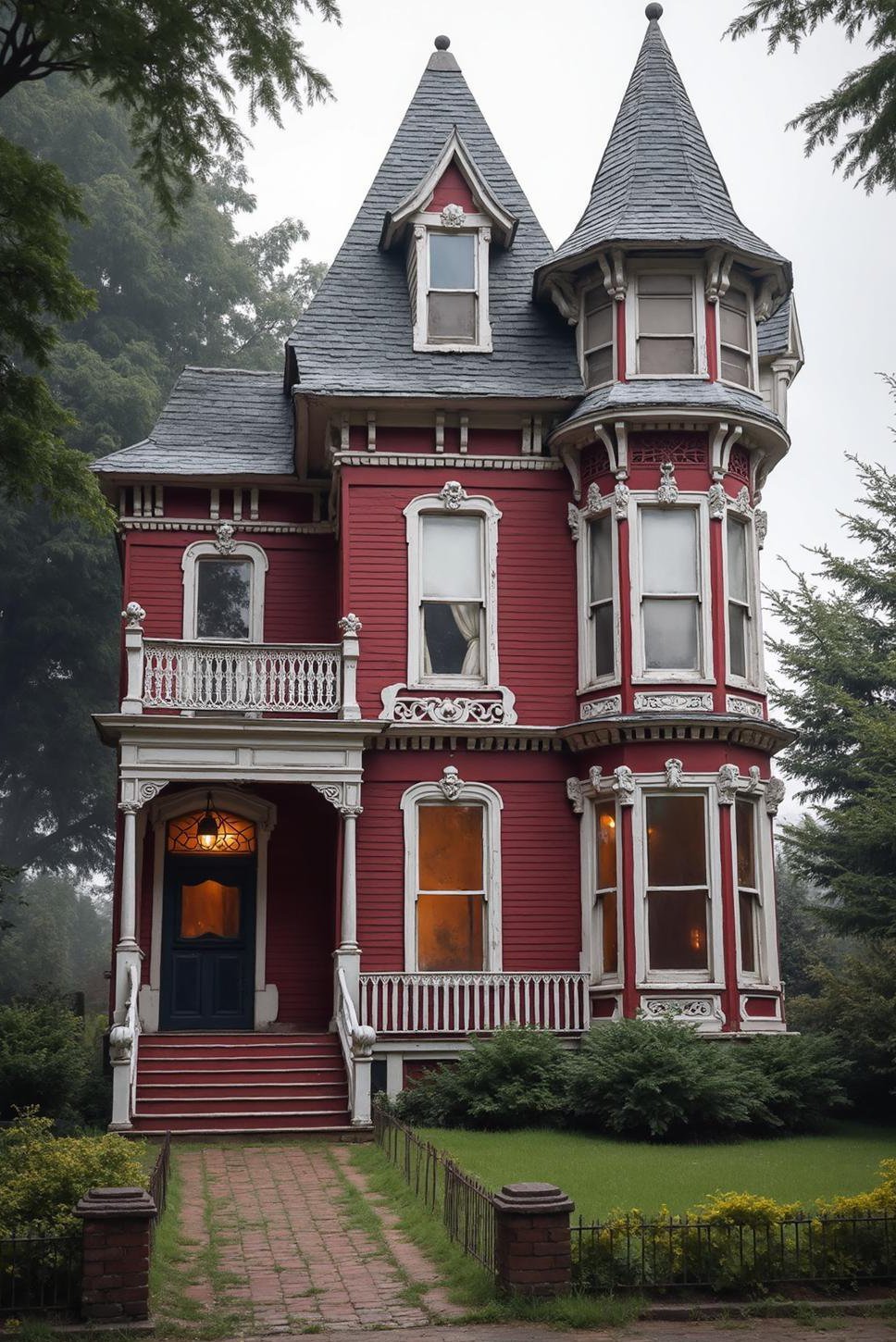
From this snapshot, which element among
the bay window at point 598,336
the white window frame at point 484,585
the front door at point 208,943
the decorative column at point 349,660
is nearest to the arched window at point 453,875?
the white window frame at point 484,585

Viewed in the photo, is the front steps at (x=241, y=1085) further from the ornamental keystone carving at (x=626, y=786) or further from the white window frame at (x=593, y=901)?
the ornamental keystone carving at (x=626, y=786)

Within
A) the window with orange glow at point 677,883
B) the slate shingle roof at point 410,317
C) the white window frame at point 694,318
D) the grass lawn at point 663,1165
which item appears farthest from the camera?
the slate shingle roof at point 410,317

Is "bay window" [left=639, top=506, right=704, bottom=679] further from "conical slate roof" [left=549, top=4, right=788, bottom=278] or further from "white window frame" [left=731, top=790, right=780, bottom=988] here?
"conical slate roof" [left=549, top=4, right=788, bottom=278]

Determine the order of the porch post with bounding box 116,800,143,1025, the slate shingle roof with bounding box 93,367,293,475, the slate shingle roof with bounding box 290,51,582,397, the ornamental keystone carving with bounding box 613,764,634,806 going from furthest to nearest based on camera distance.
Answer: the slate shingle roof with bounding box 93,367,293,475
the slate shingle roof with bounding box 290,51,582,397
the ornamental keystone carving with bounding box 613,764,634,806
the porch post with bounding box 116,800,143,1025

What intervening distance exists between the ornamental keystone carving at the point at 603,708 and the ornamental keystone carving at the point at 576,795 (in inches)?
33.1

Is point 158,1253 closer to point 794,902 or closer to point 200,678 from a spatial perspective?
point 200,678

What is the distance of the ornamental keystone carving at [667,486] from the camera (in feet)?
67.5

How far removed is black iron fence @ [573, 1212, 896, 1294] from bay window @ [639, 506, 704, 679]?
425 inches

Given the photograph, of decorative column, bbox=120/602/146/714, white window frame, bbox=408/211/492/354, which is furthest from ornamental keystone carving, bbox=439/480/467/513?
decorative column, bbox=120/602/146/714

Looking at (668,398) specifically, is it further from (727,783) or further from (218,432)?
(218,432)

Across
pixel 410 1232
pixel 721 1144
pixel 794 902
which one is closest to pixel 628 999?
pixel 721 1144

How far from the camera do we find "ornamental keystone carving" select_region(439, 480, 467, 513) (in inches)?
836

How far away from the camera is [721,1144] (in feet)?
55.3

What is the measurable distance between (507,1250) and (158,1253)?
2.60 m
